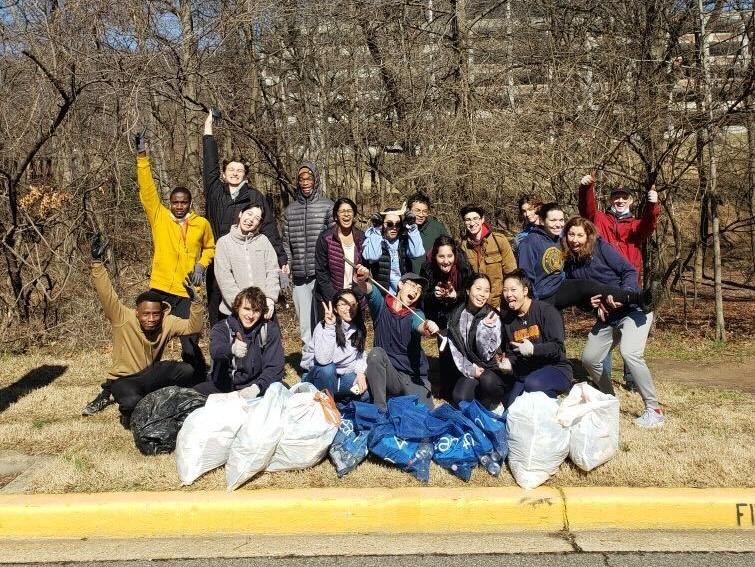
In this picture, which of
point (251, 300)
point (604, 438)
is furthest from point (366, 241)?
point (604, 438)

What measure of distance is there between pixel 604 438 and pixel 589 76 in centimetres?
580

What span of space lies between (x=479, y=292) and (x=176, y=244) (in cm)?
247

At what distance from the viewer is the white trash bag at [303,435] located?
501 centimetres

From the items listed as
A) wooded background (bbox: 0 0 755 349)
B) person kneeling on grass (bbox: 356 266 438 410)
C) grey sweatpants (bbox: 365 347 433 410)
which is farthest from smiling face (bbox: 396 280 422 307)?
wooded background (bbox: 0 0 755 349)

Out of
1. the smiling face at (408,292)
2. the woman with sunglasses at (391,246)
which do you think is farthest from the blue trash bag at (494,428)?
the woman with sunglasses at (391,246)

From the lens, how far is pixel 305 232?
6.80 m

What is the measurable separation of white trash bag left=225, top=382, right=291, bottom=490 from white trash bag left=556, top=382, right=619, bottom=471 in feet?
5.80

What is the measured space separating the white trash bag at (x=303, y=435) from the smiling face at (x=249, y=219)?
1.61 m

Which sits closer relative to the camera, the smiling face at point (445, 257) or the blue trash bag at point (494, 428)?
the blue trash bag at point (494, 428)

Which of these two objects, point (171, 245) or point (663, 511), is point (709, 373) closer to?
point (663, 511)

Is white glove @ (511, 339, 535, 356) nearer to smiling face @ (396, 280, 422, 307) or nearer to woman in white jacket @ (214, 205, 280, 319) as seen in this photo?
smiling face @ (396, 280, 422, 307)

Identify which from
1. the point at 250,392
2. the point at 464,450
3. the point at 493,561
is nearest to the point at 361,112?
the point at 250,392

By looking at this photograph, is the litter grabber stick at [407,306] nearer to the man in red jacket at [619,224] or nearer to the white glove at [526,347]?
the white glove at [526,347]

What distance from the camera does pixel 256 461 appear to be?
16.0 ft
